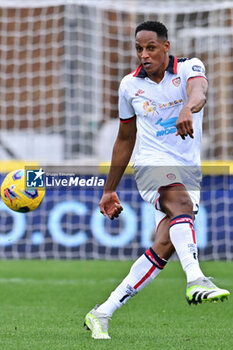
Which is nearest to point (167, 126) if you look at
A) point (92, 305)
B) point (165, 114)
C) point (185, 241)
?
point (165, 114)

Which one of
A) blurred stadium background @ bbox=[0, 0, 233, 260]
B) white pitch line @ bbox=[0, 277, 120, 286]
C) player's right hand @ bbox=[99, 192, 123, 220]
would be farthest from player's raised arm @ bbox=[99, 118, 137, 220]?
blurred stadium background @ bbox=[0, 0, 233, 260]

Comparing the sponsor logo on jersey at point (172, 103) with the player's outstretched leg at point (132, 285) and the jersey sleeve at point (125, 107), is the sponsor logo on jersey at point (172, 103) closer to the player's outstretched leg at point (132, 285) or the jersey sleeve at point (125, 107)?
the jersey sleeve at point (125, 107)

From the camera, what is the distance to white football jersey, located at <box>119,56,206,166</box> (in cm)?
480

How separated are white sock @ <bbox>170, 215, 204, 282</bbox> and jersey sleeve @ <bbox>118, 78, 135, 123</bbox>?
0.81m

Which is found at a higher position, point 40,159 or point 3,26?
point 3,26

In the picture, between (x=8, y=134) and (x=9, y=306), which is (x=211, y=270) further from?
(x=8, y=134)

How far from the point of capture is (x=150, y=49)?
4.72 metres

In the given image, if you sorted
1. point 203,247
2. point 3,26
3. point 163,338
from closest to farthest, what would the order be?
point 163,338, point 203,247, point 3,26

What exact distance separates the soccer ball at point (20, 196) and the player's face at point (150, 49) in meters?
1.16

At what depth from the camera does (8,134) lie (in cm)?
1334

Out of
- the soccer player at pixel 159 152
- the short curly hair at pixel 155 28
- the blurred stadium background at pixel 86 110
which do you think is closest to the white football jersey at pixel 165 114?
the soccer player at pixel 159 152

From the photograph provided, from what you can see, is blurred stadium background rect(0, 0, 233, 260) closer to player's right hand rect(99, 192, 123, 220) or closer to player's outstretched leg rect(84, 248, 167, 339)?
Answer: player's right hand rect(99, 192, 123, 220)

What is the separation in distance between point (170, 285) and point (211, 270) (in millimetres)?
1403

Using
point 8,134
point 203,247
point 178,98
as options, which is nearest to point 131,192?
point 203,247
